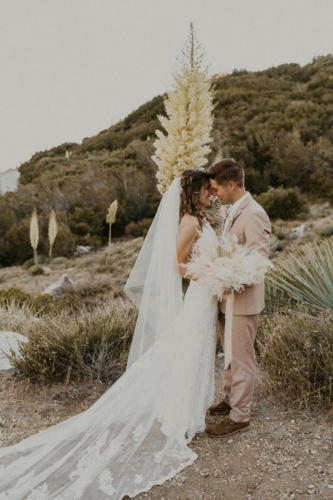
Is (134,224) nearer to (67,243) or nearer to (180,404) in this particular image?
(67,243)

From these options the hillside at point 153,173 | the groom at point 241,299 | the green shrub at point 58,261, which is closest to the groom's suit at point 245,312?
the groom at point 241,299

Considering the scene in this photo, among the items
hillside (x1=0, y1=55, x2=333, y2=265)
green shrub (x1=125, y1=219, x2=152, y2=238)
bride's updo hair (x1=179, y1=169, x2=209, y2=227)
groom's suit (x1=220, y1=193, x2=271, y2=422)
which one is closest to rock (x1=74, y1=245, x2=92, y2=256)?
hillside (x1=0, y1=55, x2=333, y2=265)

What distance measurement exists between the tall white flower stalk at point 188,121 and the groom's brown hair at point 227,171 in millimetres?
1987

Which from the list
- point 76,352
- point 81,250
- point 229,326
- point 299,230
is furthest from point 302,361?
point 81,250

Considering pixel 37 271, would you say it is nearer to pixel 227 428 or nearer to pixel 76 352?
pixel 76 352

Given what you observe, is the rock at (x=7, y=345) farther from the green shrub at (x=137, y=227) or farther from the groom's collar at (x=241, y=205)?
the green shrub at (x=137, y=227)

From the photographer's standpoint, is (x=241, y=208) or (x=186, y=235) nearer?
(x=241, y=208)

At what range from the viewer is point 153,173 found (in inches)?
663

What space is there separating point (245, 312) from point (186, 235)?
0.69 metres

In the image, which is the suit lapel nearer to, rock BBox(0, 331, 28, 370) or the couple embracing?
the couple embracing

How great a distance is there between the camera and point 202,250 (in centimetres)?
241

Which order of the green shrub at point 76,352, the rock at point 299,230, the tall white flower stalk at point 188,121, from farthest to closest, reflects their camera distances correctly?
the rock at point 299,230
the tall white flower stalk at point 188,121
the green shrub at point 76,352

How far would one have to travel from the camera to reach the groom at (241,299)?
8.15ft

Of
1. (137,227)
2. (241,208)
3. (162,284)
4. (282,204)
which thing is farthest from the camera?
(137,227)
